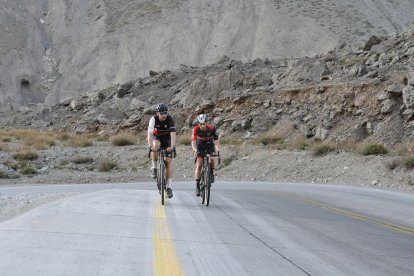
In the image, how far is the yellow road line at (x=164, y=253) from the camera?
539cm

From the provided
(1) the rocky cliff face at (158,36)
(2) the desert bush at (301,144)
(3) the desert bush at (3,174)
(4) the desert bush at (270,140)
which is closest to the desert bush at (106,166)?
(3) the desert bush at (3,174)

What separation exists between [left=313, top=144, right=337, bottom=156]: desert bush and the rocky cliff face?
115ft

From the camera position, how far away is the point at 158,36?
7156 cm

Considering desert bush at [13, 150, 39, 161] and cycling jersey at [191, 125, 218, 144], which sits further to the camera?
desert bush at [13, 150, 39, 161]

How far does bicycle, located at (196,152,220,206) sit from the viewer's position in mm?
11953

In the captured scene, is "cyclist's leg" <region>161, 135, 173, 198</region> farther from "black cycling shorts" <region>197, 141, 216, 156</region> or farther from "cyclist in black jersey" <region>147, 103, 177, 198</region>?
"black cycling shorts" <region>197, 141, 216, 156</region>

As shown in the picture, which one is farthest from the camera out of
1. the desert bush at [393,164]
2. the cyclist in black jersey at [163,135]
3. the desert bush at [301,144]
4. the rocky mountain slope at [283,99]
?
the rocky mountain slope at [283,99]

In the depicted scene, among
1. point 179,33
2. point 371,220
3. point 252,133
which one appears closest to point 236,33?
point 179,33

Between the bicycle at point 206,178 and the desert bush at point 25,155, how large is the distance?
83.4 ft

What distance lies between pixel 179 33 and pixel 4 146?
3702cm

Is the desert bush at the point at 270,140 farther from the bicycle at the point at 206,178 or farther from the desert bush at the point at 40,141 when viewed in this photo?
the bicycle at the point at 206,178

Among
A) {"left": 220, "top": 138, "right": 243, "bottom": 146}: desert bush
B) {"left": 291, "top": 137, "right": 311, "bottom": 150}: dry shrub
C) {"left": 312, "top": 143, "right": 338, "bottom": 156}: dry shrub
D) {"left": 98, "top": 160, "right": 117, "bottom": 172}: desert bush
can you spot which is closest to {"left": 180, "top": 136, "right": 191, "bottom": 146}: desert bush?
{"left": 220, "top": 138, "right": 243, "bottom": 146}: desert bush

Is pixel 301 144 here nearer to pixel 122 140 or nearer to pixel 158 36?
pixel 122 140

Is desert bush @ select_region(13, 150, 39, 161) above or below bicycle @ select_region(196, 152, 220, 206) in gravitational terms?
above
